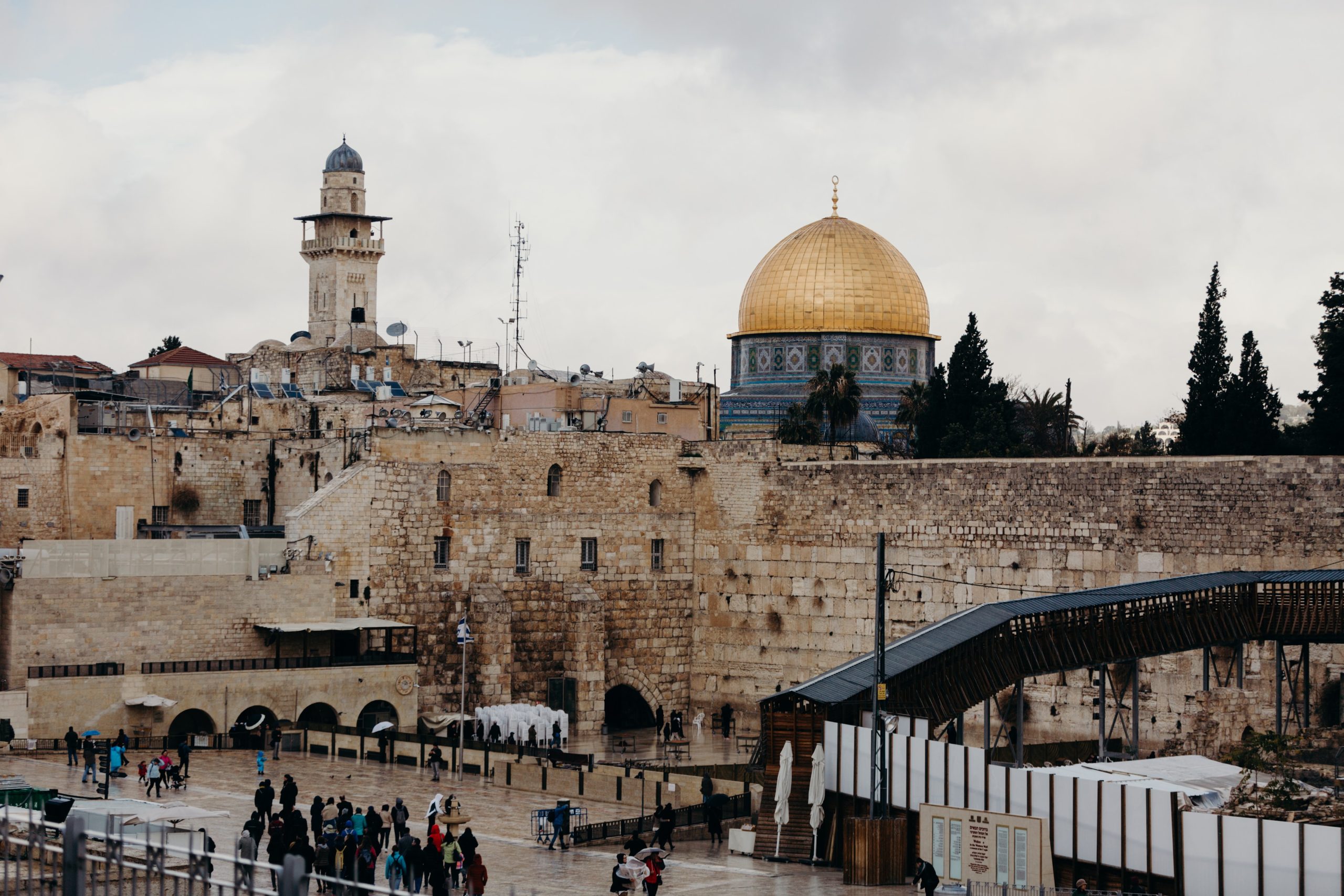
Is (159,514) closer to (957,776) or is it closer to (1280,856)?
(957,776)

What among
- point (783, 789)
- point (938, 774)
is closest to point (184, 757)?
point (783, 789)

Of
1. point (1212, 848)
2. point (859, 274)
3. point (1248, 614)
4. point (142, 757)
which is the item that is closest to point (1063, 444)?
point (859, 274)

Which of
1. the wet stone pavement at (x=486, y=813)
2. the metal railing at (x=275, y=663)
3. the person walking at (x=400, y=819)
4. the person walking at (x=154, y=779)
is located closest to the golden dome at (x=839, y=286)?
the metal railing at (x=275, y=663)

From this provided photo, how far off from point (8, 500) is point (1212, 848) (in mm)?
27239

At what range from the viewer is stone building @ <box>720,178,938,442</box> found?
179 ft

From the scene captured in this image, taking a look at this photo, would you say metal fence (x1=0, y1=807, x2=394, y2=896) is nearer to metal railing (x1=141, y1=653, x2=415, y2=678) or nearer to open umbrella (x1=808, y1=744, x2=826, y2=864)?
open umbrella (x1=808, y1=744, x2=826, y2=864)

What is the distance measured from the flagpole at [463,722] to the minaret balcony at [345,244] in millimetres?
21661

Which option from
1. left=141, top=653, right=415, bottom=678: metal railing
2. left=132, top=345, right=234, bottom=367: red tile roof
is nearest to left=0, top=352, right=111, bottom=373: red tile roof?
left=132, top=345, right=234, bottom=367: red tile roof

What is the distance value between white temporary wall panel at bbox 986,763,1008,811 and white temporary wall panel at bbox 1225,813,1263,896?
283 cm

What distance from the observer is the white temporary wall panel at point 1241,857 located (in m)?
18.3

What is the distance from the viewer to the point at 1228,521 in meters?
31.9

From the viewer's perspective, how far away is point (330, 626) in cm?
3462

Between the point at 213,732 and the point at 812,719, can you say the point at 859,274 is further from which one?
the point at 812,719

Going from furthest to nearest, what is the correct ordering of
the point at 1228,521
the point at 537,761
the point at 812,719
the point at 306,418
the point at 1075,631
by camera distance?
1. the point at 306,418
2. the point at 1228,521
3. the point at 537,761
4. the point at 1075,631
5. the point at 812,719
